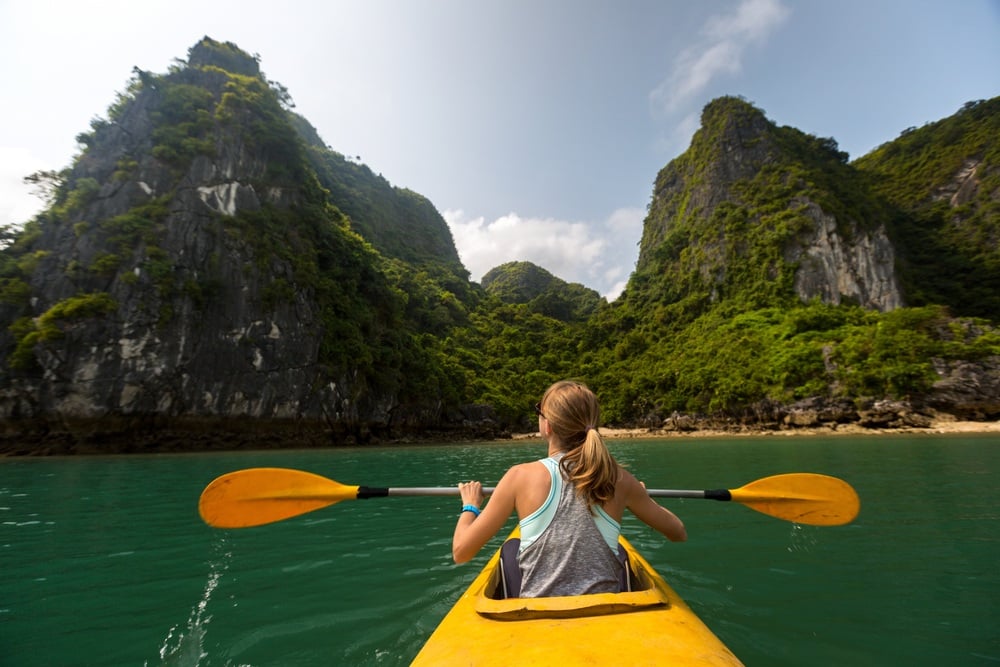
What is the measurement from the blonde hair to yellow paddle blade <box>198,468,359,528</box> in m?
2.31

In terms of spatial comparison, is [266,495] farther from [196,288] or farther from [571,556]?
[196,288]

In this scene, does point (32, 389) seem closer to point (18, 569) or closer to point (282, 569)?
point (18, 569)

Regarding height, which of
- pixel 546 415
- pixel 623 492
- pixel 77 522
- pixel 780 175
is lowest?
pixel 77 522

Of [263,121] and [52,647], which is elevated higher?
[263,121]

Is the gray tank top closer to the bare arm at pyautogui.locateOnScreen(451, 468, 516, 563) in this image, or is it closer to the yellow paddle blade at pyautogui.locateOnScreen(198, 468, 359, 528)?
the bare arm at pyautogui.locateOnScreen(451, 468, 516, 563)

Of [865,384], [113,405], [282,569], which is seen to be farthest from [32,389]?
[865,384]

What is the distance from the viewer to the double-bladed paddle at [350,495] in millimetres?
3467

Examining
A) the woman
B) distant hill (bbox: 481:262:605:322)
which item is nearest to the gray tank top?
the woman

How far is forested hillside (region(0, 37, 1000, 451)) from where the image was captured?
75.3 ft

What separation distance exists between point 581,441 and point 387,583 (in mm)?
2771

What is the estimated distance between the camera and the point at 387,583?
370cm

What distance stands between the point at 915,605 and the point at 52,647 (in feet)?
18.9

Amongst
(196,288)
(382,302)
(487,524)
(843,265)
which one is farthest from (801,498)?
(843,265)

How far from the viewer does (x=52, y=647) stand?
8.50 feet
